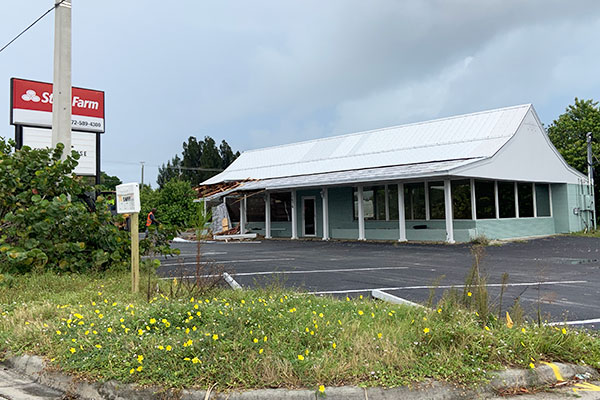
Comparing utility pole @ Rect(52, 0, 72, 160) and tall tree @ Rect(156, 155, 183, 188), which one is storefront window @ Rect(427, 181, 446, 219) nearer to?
utility pole @ Rect(52, 0, 72, 160)

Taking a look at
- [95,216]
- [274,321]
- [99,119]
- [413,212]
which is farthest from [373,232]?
[274,321]

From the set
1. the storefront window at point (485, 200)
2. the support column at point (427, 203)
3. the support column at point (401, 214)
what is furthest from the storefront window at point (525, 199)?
the support column at point (401, 214)

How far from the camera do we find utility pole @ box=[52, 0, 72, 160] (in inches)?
381

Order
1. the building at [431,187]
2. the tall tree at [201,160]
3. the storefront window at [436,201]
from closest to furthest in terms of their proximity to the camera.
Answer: the building at [431,187]
the storefront window at [436,201]
the tall tree at [201,160]

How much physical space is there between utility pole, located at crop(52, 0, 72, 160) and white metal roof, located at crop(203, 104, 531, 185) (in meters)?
14.3

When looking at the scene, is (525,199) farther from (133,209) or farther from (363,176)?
(133,209)

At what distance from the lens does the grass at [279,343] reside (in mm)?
4016

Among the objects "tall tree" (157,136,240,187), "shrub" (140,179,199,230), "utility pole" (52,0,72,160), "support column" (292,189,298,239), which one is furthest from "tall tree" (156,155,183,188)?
"utility pole" (52,0,72,160)

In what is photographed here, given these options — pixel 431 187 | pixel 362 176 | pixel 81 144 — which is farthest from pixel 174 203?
pixel 81 144

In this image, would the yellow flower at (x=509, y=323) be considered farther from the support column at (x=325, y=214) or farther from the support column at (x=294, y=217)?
the support column at (x=294, y=217)

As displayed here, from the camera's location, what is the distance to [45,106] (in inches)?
497

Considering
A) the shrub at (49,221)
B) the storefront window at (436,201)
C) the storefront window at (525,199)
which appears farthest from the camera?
the storefront window at (525,199)

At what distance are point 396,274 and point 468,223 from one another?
10.1 m

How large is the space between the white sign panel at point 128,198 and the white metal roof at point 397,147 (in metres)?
15.4
